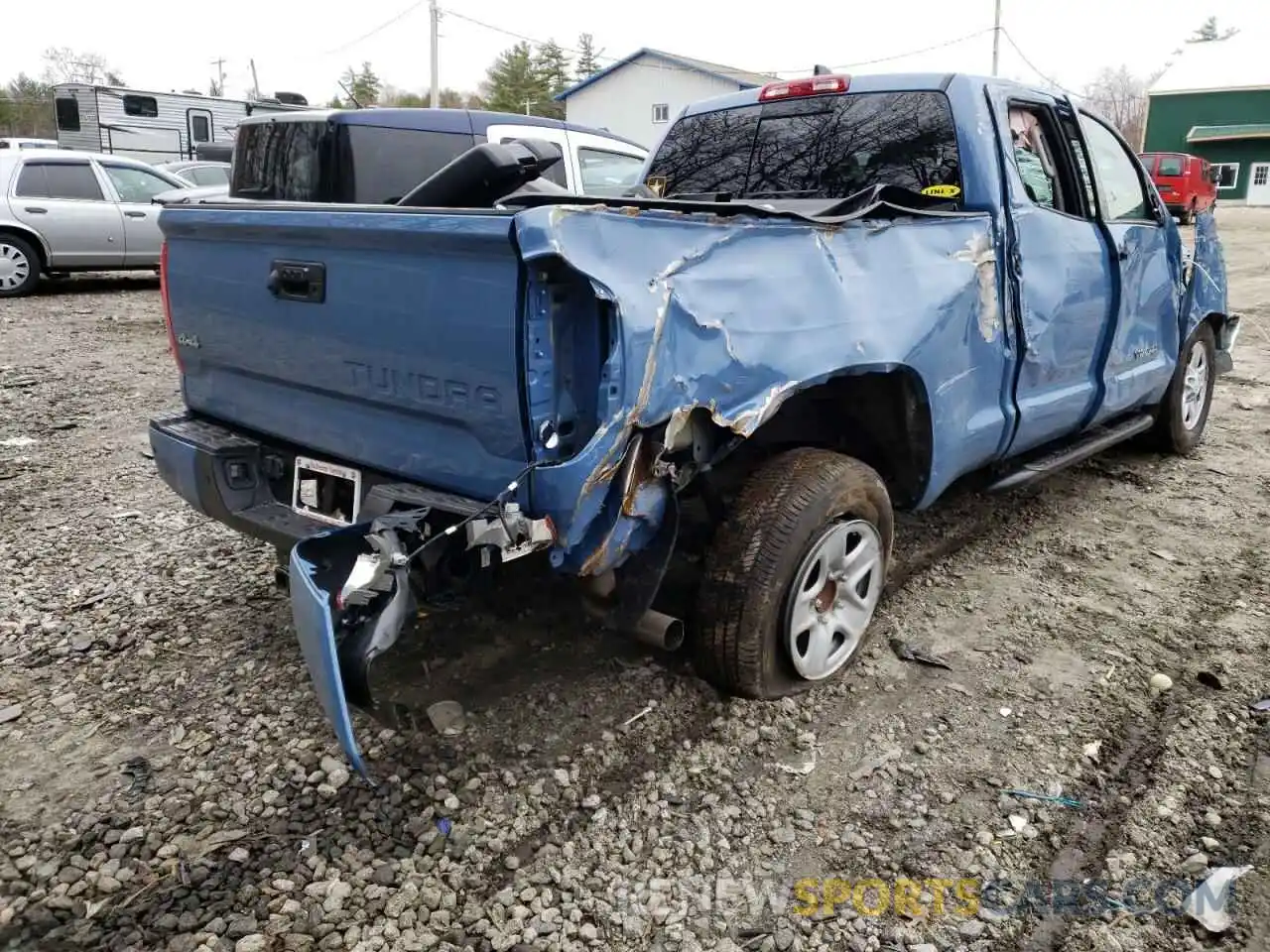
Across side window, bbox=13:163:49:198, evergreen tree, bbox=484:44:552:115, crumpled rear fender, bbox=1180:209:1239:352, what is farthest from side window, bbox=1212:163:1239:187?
side window, bbox=13:163:49:198

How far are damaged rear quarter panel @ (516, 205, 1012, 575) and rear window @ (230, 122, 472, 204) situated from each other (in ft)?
11.0

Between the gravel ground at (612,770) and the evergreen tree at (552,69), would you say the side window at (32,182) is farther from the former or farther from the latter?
the evergreen tree at (552,69)

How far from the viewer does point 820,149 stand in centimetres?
413

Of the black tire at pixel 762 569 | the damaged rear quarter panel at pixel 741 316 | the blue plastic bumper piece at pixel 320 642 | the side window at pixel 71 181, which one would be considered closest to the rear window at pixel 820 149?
the damaged rear quarter panel at pixel 741 316

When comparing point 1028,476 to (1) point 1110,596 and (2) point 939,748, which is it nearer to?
(1) point 1110,596

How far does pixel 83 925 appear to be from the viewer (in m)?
2.26

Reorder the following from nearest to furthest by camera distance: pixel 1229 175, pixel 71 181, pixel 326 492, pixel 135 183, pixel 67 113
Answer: pixel 326 492 → pixel 71 181 → pixel 135 183 → pixel 67 113 → pixel 1229 175

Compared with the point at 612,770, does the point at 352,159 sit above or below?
above

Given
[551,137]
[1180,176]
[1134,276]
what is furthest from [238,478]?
[1180,176]

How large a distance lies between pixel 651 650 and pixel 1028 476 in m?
1.89

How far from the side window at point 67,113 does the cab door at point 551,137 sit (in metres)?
17.3

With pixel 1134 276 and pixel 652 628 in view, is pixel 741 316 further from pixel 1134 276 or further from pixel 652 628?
pixel 1134 276

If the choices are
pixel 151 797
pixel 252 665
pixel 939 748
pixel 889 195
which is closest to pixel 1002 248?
pixel 889 195

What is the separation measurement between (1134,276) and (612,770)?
11.7 feet
